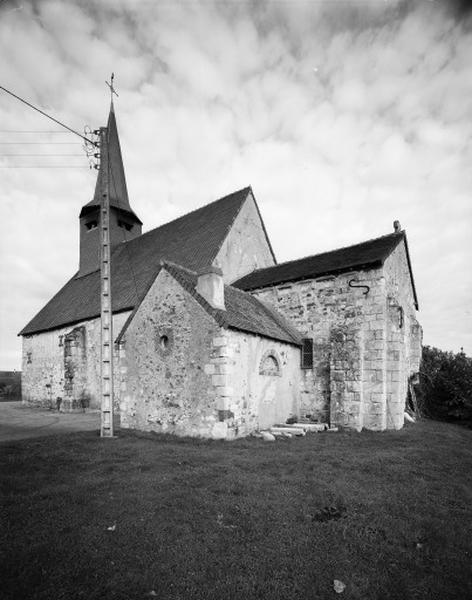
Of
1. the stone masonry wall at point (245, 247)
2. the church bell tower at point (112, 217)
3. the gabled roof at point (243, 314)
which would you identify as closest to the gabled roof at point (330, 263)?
the stone masonry wall at point (245, 247)

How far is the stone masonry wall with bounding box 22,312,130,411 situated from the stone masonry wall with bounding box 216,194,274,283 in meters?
5.21

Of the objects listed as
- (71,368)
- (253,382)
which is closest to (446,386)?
(253,382)

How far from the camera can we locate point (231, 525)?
470 centimetres

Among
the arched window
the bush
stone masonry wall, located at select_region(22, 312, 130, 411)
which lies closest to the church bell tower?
stone masonry wall, located at select_region(22, 312, 130, 411)

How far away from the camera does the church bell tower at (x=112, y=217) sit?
2412cm

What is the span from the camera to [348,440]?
391 inches

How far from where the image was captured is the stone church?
10102 millimetres

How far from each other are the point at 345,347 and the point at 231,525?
27.1ft

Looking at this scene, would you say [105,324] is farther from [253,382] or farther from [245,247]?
[245,247]

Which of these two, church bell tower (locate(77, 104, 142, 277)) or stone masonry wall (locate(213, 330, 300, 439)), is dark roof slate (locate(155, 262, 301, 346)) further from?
church bell tower (locate(77, 104, 142, 277))

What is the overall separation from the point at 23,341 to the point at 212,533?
24.6 m

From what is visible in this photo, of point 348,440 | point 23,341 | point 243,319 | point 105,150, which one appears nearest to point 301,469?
point 348,440

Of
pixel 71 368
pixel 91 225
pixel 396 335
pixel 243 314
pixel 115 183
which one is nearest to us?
pixel 243 314

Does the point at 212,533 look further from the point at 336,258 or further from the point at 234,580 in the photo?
the point at 336,258
